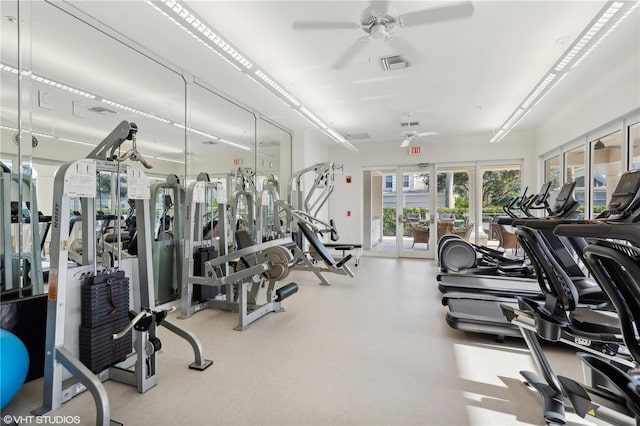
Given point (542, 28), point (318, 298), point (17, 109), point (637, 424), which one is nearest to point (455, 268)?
point (318, 298)

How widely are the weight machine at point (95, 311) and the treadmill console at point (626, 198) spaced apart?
→ 9.85 ft

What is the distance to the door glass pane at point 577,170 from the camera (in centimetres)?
535

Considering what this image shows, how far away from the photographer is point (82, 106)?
3914 mm

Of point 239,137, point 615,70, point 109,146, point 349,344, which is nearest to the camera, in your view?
point 109,146

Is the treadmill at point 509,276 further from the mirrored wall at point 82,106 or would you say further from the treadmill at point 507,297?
the mirrored wall at point 82,106

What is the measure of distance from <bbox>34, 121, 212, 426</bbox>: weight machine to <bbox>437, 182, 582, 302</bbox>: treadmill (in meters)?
2.87

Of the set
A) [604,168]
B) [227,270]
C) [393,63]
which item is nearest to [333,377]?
[227,270]

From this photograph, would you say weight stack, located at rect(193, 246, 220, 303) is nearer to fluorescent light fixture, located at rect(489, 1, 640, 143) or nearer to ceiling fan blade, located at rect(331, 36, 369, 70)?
ceiling fan blade, located at rect(331, 36, 369, 70)

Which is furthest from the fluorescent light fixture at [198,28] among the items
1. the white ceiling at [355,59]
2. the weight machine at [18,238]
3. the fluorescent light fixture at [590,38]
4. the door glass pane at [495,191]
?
the door glass pane at [495,191]

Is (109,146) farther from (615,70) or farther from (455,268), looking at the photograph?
(615,70)

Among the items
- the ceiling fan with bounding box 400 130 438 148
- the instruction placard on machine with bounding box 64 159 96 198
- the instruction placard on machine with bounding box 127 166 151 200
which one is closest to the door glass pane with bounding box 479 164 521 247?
the ceiling fan with bounding box 400 130 438 148

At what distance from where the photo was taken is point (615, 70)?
414 cm

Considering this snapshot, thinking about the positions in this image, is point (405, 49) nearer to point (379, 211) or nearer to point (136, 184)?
point (136, 184)

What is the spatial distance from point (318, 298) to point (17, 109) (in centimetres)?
393
